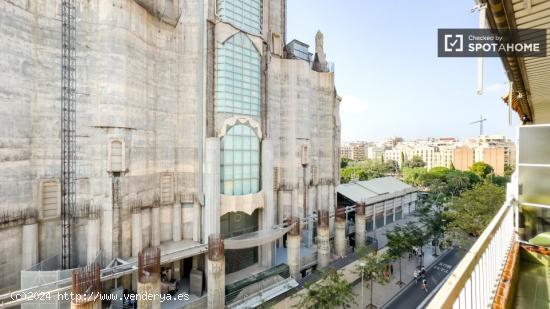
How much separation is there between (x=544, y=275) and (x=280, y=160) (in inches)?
829

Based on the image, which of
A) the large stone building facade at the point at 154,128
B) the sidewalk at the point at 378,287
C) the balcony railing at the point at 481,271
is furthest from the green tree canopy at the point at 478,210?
the balcony railing at the point at 481,271

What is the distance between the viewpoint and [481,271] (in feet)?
12.1

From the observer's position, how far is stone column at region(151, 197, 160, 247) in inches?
723

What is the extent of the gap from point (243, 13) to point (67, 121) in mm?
14662

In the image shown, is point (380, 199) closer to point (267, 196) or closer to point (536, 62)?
point (267, 196)

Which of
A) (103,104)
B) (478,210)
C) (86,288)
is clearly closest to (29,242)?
(86,288)

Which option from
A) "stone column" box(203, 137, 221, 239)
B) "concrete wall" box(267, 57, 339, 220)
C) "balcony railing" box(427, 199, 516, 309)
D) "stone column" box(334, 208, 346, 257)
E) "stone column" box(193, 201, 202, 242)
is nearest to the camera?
"balcony railing" box(427, 199, 516, 309)

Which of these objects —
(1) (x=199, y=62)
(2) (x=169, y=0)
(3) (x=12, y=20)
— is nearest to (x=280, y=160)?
(1) (x=199, y=62)

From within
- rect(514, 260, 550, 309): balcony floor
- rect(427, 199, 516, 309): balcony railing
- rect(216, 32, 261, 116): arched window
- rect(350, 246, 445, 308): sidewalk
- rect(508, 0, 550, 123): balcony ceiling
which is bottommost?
rect(350, 246, 445, 308): sidewalk

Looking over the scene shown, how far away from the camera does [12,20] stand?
1314 centimetres

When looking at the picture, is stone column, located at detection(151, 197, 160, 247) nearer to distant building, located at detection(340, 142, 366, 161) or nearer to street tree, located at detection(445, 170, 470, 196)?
street tree, located at detection(445, 170, 470, 196)

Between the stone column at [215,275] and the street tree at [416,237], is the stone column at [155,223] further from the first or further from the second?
the street tree at [416,237]

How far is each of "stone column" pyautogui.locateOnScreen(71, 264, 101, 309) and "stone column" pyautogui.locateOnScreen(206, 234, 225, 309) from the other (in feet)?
19.2

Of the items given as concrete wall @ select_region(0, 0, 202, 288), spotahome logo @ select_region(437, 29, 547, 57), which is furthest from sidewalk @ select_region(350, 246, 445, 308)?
spotahome logo @ select_region(437, 29, 547, 57)
